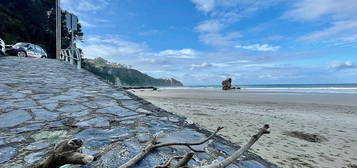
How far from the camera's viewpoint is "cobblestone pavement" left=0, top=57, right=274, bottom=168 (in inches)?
76.1

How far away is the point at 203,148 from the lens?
2.25m

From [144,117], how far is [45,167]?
66.0 inches

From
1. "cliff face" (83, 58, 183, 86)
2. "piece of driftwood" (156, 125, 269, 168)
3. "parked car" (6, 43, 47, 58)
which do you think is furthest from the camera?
"cliff face" (83, 58, 183, 86)

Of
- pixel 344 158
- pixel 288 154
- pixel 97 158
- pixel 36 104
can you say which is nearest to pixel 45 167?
pixel 97 158

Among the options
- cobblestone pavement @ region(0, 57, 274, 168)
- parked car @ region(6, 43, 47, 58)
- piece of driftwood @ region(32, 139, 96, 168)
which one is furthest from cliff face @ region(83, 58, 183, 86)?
piece of driftwood @ region(32, 139, 96, 168)

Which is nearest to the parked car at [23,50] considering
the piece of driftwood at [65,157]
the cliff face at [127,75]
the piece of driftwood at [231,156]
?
the piece of driftwood at [65,157]

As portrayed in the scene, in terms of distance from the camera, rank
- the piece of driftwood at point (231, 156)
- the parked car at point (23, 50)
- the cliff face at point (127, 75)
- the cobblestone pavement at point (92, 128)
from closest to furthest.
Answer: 1. the piece of driftwood at point (231, 156)
2. the cobblestone pavement at point (92, 128)
3. the parked car at point (23, 50)
4. the cliff face at point (127, 75)

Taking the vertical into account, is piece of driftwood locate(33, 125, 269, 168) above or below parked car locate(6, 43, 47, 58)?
below

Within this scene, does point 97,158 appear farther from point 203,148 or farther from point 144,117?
point 144,117

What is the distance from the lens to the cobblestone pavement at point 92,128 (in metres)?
1.93

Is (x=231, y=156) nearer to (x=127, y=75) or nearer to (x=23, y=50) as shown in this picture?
(x=23, y=50)

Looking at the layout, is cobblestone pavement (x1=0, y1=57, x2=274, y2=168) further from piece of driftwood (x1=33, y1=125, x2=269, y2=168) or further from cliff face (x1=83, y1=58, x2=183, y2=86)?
cliff face (x1=83, y1=58, x2=183, y2=86)

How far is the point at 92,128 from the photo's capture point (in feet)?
8.43

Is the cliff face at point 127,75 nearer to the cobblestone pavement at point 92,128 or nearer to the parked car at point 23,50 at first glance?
the parked car at point 23,50
